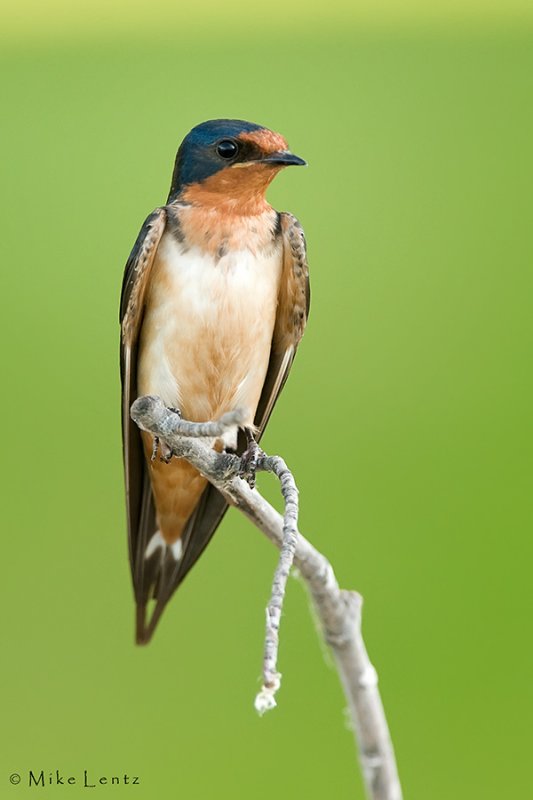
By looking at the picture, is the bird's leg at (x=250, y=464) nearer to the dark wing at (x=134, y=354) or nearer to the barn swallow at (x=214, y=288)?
the barn swallow at (x=214, y=288)

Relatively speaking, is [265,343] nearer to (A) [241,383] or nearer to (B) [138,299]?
(A) [241,383]

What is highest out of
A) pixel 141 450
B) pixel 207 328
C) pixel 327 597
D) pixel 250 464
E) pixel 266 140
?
pixel 266 140

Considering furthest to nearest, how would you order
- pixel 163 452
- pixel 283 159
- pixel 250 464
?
1. pixel 163 452
2. pixel 283 159
3. pixel 250 464

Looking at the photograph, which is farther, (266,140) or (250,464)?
(266,140)

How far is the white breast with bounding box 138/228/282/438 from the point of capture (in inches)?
66.9

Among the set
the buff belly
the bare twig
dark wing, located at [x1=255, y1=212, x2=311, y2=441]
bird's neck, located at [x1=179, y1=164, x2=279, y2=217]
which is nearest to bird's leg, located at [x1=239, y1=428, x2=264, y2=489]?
the bare twig

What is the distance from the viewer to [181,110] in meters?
2.29

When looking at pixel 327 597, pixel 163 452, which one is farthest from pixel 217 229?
pixel 327 597

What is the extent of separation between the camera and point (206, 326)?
5.57 feet

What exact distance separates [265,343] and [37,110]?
3.10 ft

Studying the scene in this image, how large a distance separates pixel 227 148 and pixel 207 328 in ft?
0.98

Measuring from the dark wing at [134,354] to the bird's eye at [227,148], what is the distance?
141 millimetres

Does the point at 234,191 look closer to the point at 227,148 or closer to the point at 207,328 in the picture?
the point at 227,148

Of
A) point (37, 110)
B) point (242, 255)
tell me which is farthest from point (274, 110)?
point (242, 255)
